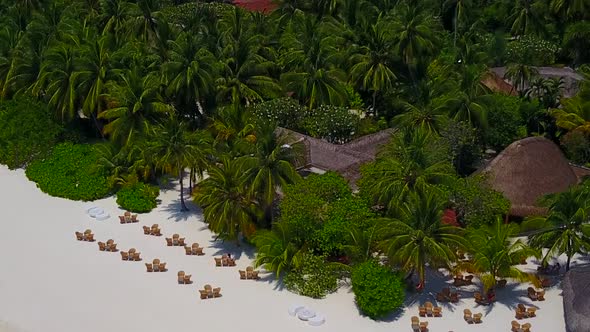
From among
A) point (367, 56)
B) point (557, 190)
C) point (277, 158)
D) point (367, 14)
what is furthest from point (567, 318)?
point (367, 14)

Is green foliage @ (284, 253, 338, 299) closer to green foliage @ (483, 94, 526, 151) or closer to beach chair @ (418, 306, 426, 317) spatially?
beach chair @ (418, 306, 426, 317)

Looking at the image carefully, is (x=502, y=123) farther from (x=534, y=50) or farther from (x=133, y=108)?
(x=133, y=108)

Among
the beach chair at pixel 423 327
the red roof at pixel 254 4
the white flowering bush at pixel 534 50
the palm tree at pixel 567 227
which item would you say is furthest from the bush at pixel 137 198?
the red roof at pixel 254 4

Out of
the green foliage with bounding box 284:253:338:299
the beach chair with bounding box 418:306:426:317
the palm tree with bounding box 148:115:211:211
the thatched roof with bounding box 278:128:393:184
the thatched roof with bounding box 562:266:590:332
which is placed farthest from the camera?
the thatched roof with bounding box 278:128:393:184


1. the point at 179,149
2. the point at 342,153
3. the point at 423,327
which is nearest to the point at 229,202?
the point at 179,149

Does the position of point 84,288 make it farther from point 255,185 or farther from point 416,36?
point 416,36

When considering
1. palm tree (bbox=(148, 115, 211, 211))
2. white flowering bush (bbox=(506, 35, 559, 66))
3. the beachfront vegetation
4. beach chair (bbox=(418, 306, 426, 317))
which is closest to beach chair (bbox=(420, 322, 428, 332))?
beach chair (bbox=(418, 306, 426, 317))
